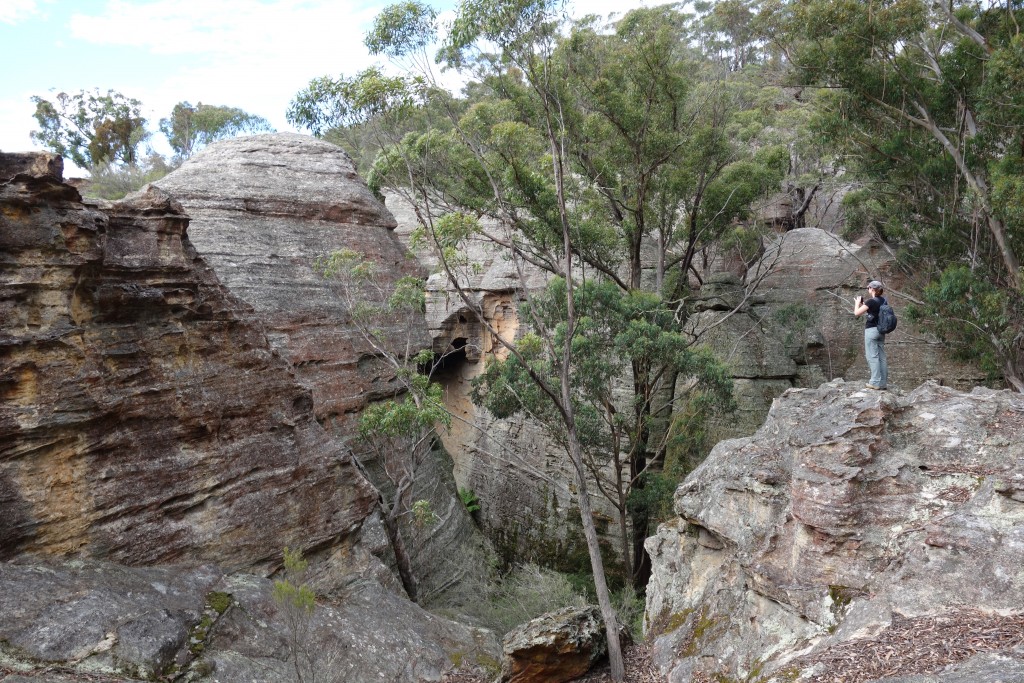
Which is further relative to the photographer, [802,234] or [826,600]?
[802,234]

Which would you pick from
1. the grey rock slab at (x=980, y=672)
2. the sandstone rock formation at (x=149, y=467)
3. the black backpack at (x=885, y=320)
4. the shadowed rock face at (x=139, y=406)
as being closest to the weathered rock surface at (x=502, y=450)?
the sandstone rock formation at (x=149, y=467)

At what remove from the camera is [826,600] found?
831cm

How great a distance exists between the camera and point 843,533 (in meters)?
8.52

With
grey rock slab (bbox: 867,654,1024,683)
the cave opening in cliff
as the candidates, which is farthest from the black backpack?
the cave opening in cliff

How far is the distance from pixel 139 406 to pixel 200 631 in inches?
128

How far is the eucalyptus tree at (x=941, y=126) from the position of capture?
1460cm

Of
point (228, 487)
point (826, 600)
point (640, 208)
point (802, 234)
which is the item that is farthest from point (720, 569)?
point (802, 234)

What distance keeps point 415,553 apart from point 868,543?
10340 millimetres

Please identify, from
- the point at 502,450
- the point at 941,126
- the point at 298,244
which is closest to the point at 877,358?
the point at 941,126

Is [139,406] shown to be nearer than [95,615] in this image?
No

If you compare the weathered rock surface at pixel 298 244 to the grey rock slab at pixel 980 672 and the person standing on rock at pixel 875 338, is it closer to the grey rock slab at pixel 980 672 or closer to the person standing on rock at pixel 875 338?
the person standing on rock at pixel 875 338

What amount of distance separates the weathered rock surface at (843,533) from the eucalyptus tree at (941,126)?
6090mm

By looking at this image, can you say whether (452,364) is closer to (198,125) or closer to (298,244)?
(298,244)

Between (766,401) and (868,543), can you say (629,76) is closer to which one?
(766,401)
